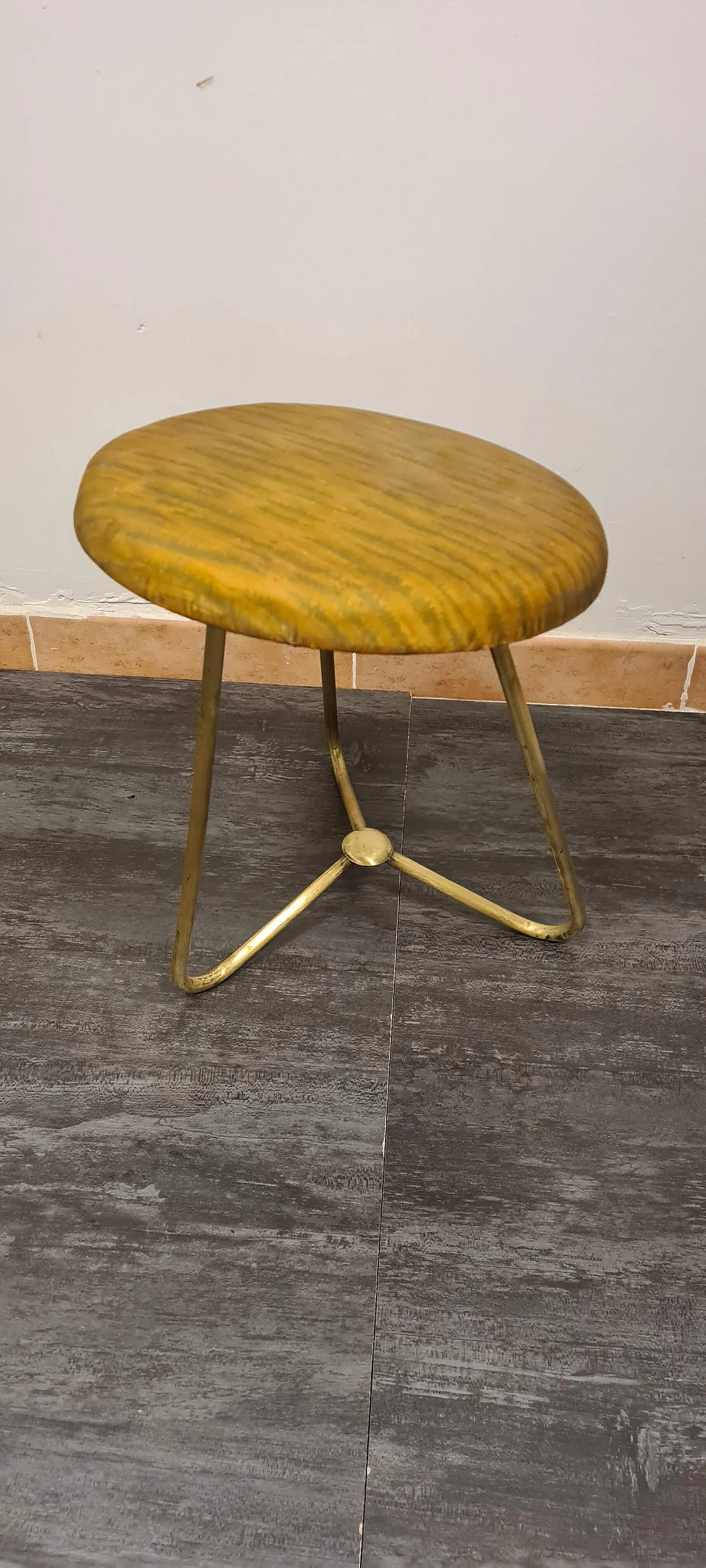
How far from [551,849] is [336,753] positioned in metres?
0.29

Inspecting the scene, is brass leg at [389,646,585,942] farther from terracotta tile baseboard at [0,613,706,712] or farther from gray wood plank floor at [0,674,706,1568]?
terracotta tile baseboard at [0,613,706,712]

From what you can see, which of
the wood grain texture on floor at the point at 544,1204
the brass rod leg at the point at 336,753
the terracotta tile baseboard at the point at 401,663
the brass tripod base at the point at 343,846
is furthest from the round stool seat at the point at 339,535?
the terracotta tile baseboard at the point at 401,663

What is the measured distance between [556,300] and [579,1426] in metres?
1.10

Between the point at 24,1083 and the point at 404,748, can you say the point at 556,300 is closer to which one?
the point at 404,748

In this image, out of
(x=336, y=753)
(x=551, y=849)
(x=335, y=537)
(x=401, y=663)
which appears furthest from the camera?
(x=401, y=663)

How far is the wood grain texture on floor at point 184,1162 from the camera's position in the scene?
744 mm

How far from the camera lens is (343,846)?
116 centimetres

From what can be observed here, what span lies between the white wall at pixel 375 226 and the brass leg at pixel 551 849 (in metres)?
0.42

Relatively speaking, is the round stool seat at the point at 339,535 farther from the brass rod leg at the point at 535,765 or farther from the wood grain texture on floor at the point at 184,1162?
the wood grain texture on floor at the point at 184,1162

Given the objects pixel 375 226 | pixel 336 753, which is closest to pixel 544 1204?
pixel 336 753

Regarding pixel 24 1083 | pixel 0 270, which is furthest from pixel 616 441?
pixel 24 1083

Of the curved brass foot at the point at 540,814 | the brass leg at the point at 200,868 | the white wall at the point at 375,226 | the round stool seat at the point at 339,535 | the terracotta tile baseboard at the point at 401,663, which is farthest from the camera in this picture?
the terracotta tile baseboard at the point at 401,663

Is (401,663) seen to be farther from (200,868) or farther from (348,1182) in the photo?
(348,1182)

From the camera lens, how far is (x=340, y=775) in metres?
1.26
